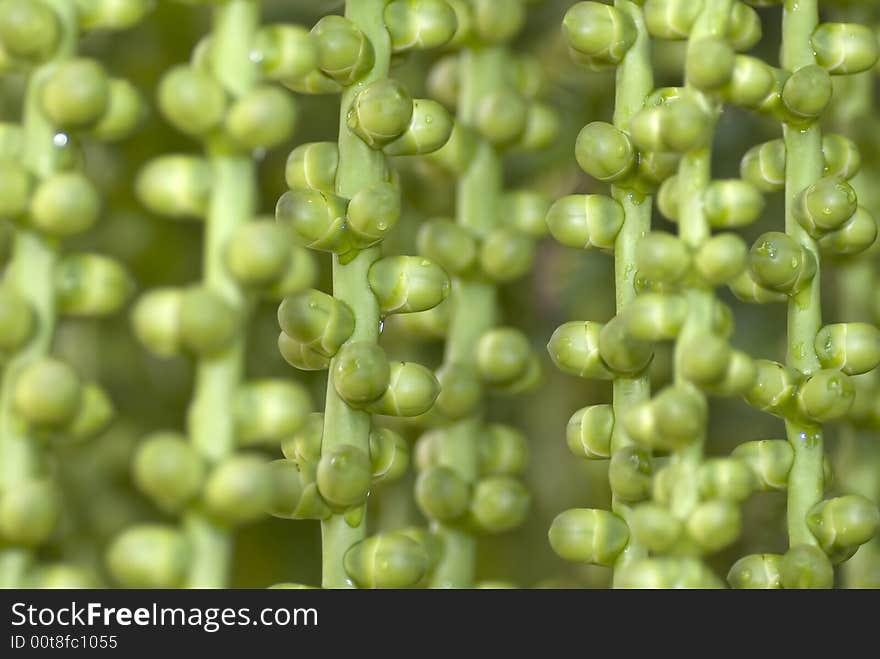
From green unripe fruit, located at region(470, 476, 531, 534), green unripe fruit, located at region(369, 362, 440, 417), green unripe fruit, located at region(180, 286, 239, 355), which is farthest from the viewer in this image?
green unripe fruit, located at region(470, 476, 531, 534)

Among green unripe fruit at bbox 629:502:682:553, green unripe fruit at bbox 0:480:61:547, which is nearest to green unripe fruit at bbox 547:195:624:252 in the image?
green unripe fruit at bbox 629:502:682:553

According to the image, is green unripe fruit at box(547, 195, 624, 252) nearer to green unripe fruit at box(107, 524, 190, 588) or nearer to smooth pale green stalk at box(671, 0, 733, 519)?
smooth pale green stalk at box(671, 0, 733, 519)

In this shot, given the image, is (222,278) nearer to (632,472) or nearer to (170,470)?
(170,470)

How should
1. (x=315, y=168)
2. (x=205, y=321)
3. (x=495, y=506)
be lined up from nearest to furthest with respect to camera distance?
1. (x=205, y=321)
2. (x=315, y=168)
3. (x=495, y=506)

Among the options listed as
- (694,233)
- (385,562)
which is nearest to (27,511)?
(385,562)
